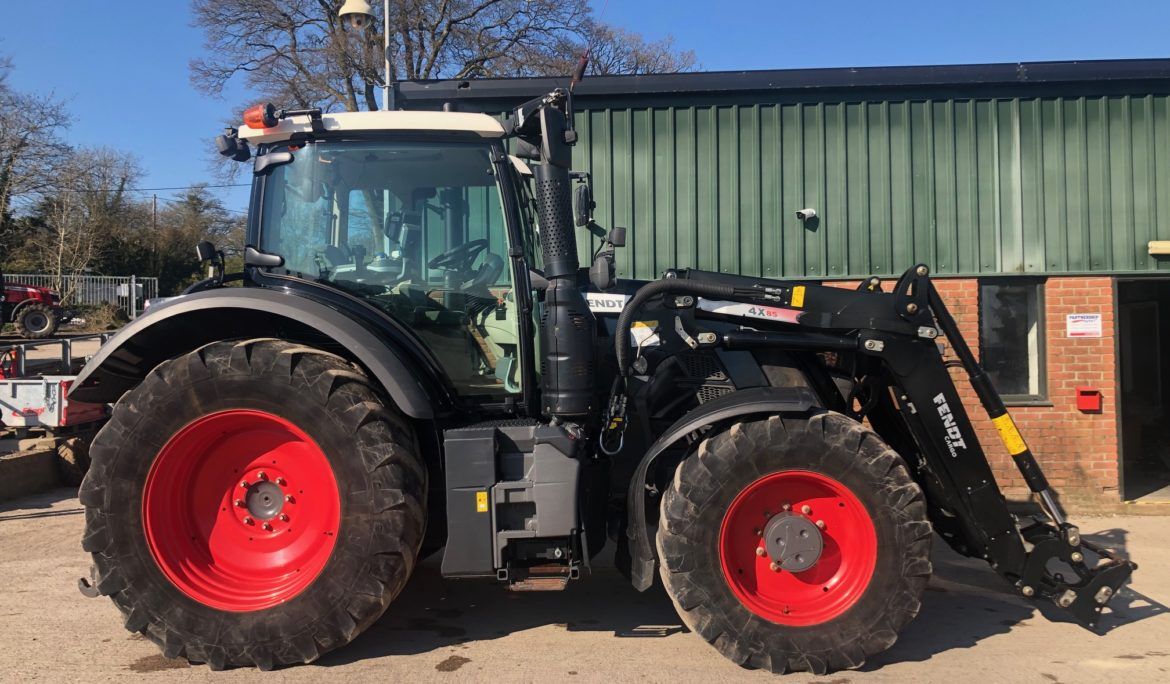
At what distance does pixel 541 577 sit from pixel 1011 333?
5700 millimetres

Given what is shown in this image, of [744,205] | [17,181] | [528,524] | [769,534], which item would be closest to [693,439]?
[769,534]

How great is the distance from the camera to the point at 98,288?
2911cm

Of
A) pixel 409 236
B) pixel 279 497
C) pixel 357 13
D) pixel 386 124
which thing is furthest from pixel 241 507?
pixel 357 13

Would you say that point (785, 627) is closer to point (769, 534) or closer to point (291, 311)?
point (769, 534)

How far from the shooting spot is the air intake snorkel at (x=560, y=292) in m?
3.87

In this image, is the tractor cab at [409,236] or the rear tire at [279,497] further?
the tractor cab at [409,236]

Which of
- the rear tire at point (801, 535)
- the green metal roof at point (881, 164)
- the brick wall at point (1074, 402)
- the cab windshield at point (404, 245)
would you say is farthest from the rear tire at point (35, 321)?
the rear tire at point (801, 535)

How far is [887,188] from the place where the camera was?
744 cm

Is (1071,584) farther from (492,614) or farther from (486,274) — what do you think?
(486,274)

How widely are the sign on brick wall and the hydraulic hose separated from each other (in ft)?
15.9

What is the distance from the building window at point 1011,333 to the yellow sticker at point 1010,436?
11.8 feet

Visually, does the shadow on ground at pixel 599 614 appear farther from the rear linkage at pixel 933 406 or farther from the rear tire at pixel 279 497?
the rear linkage at pixel 933 406

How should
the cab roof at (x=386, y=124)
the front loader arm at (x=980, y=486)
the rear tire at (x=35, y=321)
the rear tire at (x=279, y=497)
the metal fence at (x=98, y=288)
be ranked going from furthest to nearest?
the metal fence at (x=98, y=288), the rear tire at (x=35, y=321), the cab roof at (x=386, y=124), the front loader arm at (x=980, y=486), the rear tire at (x=279, y=497)

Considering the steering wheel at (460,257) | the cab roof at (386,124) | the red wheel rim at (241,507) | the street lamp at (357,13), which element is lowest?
the red wheel rim at (241,507)
